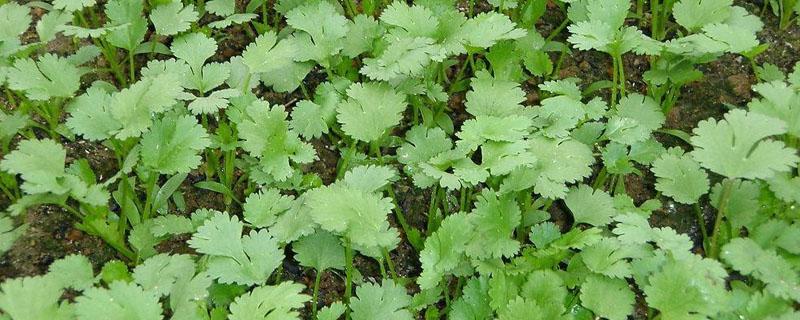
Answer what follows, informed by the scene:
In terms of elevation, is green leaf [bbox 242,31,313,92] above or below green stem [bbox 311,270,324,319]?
above

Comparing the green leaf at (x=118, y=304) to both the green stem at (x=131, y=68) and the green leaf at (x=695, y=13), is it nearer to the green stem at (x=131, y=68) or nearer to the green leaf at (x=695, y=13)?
the green stem at (x=131, y=68)

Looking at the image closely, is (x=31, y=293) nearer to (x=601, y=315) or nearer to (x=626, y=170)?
(x=601, y=315)

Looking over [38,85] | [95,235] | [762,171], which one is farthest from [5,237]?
[762,171]

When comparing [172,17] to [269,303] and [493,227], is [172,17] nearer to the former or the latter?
[269,303]

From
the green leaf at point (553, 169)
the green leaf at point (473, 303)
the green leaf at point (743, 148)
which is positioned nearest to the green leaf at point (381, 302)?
the green leaf at point (473, 303)

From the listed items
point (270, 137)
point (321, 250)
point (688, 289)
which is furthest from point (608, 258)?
point (270, 137)

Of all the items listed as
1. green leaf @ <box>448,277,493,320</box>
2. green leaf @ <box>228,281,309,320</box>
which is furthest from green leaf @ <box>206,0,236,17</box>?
green leaf @ <box>448,277,493,320</box>

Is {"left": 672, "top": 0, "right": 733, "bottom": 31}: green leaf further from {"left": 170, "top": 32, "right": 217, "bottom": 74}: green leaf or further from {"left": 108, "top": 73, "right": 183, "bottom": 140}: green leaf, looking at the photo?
{"left": 108, "top": 73, "right": 183, "bottom": 140}: green leaf
